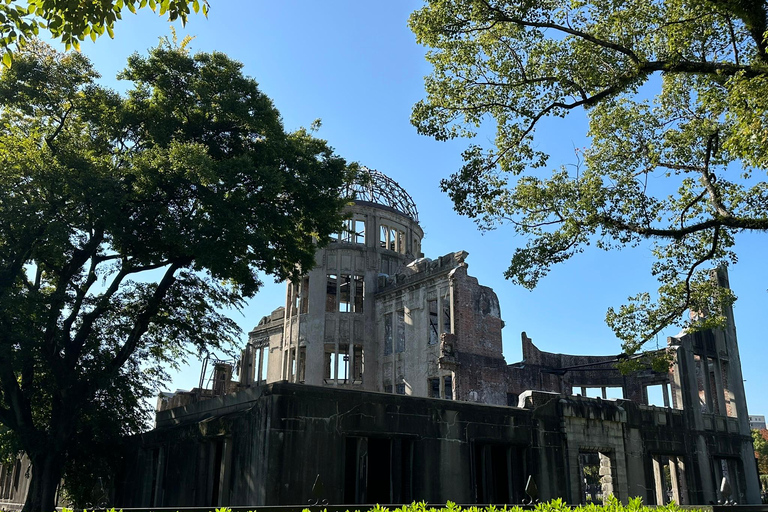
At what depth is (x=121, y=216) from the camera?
2069cm

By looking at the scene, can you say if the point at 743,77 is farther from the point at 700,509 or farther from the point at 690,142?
the point at 700,509

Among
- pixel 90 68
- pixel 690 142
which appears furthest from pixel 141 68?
pixel 690 142

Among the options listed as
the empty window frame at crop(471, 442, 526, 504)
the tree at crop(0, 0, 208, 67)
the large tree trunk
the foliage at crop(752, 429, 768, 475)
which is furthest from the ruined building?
the foliage at crop(752, 429, 768, 475)

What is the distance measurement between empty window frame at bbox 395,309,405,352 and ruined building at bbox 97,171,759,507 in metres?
0.08

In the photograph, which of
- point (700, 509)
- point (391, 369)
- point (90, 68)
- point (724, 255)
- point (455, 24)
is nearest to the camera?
point (700, 509)

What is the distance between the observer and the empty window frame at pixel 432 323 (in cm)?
3407

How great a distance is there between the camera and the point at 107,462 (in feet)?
78.5

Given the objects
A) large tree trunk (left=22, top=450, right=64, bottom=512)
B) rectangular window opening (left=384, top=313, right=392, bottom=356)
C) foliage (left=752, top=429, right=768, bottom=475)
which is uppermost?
rectangular window opening (left=384, top=313, right=392, bottom=356)

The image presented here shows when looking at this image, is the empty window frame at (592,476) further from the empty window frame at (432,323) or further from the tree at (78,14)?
the tree at (78,14)

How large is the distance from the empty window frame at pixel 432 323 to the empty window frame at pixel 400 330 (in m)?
1.68

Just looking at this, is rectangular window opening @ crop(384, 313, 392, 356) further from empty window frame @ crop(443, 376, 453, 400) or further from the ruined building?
empty window frame @ crop(443, 376, 453, 400)

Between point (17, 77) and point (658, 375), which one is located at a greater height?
point (17, 77)

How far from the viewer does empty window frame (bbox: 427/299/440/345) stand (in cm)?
3407

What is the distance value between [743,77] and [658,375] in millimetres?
27068
